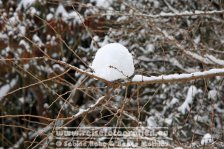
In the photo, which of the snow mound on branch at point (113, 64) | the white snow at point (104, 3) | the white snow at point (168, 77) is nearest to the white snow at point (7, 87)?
the white snow at point (104, 3)

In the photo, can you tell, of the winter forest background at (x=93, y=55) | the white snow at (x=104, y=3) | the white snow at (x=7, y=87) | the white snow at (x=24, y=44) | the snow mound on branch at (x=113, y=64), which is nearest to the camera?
the snow mound on branch at (x=113, y=64)

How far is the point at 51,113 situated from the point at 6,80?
38.3 inches

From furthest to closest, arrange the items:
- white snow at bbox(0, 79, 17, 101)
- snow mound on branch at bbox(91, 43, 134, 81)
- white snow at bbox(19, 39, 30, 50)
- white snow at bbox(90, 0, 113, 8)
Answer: white snow at bbox(0, 79, 17, 101) → white snow at bbox(19, 39, 30, 50) → white snow at bbox(90, 0, 113, 8) → snow mound on branch at bbox(91, 43, 134, 81)

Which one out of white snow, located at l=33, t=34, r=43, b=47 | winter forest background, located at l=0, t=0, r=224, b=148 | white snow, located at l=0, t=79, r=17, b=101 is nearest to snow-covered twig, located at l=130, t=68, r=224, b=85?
winter forest background, located at l=0, t=0, r=224, b=148

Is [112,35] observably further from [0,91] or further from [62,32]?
[0,91]

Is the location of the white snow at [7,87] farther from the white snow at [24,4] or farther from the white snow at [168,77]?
the white snow at [168,77]

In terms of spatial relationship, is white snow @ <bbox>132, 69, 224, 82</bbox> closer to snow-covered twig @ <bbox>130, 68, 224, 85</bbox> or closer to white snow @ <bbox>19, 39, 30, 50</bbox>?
snow-covered twig @ <bbox>130, 68, 224, 85</bbox>

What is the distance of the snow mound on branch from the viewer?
1.57 m

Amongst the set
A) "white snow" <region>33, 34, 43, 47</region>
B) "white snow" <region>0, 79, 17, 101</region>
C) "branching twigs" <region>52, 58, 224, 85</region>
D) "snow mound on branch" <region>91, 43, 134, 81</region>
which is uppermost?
"white snow" <region>33, 34, 43, 47</region>

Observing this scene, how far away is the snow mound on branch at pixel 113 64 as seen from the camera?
1.57 m

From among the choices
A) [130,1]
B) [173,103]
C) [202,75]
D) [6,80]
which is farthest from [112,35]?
[202,75]

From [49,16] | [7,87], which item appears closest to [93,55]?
[49,16]

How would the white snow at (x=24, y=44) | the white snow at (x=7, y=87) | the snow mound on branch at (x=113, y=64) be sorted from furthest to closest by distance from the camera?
1. the white snow at (x=7, y=87)
2. the white snow at (x=24, y=44)
3. the snow mound on branch at (x=113, y=64)

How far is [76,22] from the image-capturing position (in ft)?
17.8
